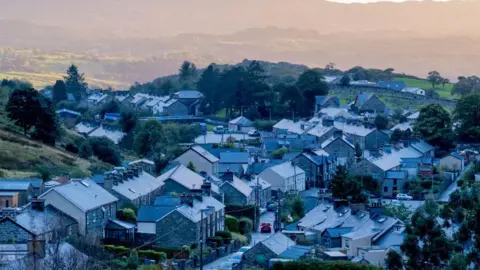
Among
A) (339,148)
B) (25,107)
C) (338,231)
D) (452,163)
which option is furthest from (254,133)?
(338,231)

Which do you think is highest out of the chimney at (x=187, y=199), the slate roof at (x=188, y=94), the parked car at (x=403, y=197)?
the chimney at (x=187, y=199)

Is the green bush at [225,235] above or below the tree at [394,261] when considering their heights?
below

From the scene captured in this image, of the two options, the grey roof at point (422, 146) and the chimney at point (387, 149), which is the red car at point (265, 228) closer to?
the chimney at point (387, 149)

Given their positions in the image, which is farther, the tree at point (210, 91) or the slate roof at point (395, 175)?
the tree at point (210, 91)

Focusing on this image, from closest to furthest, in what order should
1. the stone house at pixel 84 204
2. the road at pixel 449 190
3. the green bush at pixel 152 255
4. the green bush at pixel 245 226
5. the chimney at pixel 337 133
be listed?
the green bush at pixel 152 255 → the stone house at pixel 84 204 → the green bush at pixel 245 226 → the road at pixel 449 190 → the chimney at pixel 337 133

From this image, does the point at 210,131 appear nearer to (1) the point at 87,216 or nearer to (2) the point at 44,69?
(1) the point at 87,216

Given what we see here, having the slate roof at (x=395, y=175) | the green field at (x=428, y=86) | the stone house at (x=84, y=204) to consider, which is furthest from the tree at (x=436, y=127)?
the stone house at (x=84, y=204)
